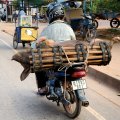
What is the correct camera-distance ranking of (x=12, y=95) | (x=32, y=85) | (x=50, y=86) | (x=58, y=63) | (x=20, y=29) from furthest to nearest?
(x=20, y=29) < (x=32, y=85) < (x=12, y=95) < (x=50, y=86) < (x=58, y=63)

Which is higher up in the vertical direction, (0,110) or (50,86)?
(50,86)

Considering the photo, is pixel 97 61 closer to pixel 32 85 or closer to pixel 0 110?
pixel 0 110

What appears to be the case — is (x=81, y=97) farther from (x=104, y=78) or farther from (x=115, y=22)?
(x=115, y=22)

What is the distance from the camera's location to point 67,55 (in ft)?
20.2

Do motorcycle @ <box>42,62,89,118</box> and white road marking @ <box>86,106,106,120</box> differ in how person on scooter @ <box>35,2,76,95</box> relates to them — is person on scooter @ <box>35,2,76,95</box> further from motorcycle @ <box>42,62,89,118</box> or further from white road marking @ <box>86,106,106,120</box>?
white road marking @ <box>86,106,106,120</box>

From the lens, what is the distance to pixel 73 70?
6.29m

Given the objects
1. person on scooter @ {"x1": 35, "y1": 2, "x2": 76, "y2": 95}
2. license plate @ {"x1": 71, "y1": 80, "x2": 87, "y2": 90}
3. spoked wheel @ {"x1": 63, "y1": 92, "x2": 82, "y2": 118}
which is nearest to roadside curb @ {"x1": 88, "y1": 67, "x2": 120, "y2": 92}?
person on scooter @ {"x1": 35, "y1": 2, "x2": 76, "y2": 95}

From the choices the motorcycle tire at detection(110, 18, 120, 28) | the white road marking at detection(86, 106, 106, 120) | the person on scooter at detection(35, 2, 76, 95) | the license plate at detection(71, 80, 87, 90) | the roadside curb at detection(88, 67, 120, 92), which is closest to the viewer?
the license plate at detection(71, 80, 87, 90)

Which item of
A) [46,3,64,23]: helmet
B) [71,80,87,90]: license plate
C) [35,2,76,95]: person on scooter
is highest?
[46,3,64,23]: helmet

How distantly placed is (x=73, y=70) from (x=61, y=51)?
0.38 m

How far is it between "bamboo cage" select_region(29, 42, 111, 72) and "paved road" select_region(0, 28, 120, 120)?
89 centimetres

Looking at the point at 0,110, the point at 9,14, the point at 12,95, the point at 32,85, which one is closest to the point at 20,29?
the point at 32,85

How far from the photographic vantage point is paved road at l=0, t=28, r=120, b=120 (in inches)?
260

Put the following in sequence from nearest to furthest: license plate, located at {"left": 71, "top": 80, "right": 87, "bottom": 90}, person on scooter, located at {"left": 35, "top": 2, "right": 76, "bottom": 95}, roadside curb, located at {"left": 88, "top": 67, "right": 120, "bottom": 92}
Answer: license plate, located at {"left": 71, "top": 80, "right": 87, "bottom": 90}, person on scooter, located at {"left": 35, "top": 2, "right": 76, "bottom": 95}, roadside curb, located at {"left": 88, "top": 67, "right": 120, "bottom": 92}
